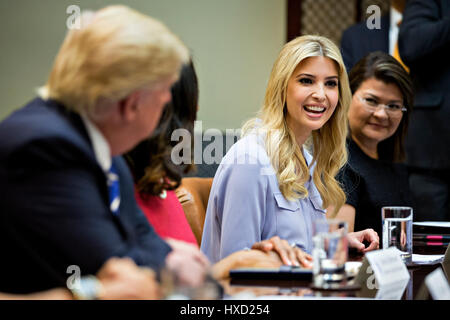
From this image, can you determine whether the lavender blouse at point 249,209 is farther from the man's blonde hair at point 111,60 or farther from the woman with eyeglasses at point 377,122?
the man's blonde hair at point 111,60

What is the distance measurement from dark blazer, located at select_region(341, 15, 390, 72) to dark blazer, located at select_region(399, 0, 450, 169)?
0.29 m

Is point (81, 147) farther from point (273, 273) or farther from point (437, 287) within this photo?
point (437, 287)

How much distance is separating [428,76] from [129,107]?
237 centimetres

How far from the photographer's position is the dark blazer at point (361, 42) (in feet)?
10.6

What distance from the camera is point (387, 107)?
8.64 feet

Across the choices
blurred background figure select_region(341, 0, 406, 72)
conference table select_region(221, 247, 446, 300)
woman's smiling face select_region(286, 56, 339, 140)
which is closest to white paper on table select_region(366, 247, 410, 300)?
conference table select_region(221, 247, 446, 300)

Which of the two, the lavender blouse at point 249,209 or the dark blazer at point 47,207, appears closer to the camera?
the dark blazer at point 47,207

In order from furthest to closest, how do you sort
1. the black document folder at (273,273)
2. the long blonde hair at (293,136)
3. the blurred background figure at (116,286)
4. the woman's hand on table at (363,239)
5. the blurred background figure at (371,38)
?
1. the blurred background figure at (371,38)
2. the long blonde hair at (293,136)
3. the woman's hand on table at (363,239)
4. the black document folder at (273,273)
5. the blurred background figure at (116,286)

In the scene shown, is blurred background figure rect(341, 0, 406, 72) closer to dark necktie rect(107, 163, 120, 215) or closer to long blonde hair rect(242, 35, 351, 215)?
long blonde hair rect(242, 35, 351, 215)

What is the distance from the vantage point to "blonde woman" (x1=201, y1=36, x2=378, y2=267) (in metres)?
1.82

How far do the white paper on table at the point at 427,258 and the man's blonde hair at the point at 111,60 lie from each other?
903 mm

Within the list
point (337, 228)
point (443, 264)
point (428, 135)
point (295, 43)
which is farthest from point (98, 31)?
point (428, 135)

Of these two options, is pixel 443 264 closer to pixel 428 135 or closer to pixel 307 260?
pixel 307 260

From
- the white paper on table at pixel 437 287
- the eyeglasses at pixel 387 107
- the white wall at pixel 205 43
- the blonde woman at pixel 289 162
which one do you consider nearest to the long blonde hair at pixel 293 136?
the blonde woman at pixel 289 162
